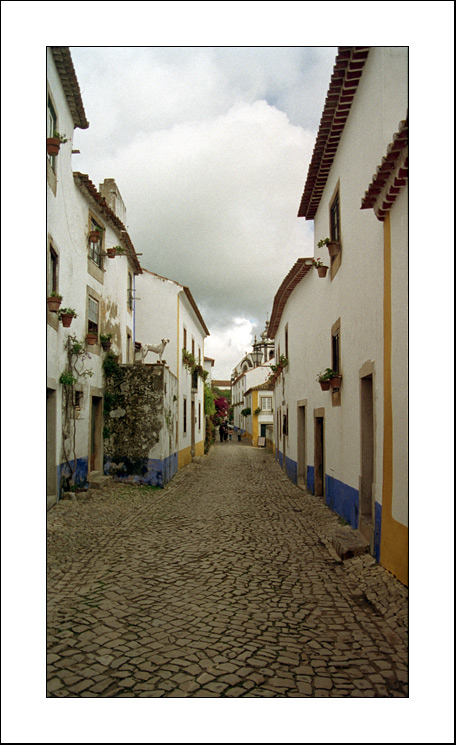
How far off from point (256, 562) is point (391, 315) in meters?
3.33

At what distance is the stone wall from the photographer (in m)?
13.6

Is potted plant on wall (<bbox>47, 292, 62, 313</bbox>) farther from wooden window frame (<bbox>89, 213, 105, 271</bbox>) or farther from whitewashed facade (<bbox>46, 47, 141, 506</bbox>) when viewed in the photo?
wooden window frame (<bbox>89, 213, 105, 271</bbox>)

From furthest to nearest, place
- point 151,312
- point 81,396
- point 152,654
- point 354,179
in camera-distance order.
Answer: point 151,312, point 81,396, point 354,179, point 152,654

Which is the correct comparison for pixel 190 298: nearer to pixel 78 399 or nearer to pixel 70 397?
pixel 78 399

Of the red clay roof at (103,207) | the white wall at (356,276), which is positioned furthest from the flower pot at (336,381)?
the red clay roof at (103,207)

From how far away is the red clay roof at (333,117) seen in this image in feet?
22.4

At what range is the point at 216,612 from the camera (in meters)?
4.68

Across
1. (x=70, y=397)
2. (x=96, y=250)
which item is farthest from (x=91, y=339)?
(x=96, y=250)

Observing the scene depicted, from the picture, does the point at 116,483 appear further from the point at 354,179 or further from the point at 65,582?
the point at 354,179

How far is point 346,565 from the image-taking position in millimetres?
6273

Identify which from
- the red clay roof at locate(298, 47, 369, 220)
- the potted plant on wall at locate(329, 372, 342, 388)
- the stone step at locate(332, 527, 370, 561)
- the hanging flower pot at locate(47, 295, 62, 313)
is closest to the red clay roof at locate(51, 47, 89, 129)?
the hanging flower pot at locate(47, 295, 62, 313)

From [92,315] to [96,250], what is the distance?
5.66 ft

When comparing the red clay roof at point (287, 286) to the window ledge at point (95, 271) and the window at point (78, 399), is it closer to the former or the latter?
the window ledge at point (95, 271)

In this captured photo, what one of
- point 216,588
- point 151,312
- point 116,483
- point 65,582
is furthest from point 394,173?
point 151,312
